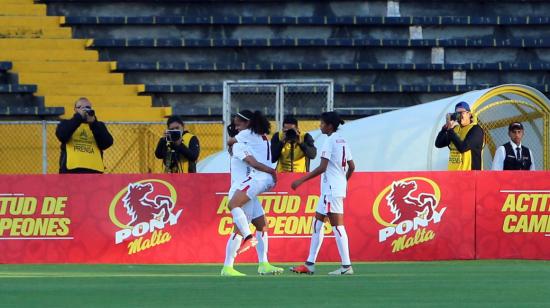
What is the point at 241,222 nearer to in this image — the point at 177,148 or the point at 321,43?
the point at 177,148

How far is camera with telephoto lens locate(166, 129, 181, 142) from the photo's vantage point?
63.8 ft

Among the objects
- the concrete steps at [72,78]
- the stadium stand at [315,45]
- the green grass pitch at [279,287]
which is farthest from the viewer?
the stadium stand at [315,45]

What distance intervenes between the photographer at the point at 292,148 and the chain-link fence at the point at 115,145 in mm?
3791

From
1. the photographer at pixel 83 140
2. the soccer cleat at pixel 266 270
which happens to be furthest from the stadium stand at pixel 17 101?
the soccer cleat at pixel 266 270

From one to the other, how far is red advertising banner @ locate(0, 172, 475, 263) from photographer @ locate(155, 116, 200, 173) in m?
0.83

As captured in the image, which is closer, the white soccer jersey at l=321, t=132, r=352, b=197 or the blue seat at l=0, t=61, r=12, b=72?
the white soccer jersey at l=321, t=132, r=352, b=197

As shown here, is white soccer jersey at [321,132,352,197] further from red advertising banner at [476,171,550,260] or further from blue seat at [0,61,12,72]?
blue seat at [0,61,12,72]

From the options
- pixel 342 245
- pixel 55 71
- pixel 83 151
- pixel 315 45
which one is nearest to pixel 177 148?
pixel 83 151

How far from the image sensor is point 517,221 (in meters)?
18.9

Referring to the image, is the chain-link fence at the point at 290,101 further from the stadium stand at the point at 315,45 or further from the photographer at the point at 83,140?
the photographer at the point at 83,140

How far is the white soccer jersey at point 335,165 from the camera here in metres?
15.6

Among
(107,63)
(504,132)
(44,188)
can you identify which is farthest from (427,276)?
(107,63)

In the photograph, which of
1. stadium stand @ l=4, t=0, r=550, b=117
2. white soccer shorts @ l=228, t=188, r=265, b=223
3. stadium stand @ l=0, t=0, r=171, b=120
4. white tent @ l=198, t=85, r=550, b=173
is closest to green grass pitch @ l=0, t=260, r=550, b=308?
white soccer shorts @ l=228, t=188, r=265, b=223

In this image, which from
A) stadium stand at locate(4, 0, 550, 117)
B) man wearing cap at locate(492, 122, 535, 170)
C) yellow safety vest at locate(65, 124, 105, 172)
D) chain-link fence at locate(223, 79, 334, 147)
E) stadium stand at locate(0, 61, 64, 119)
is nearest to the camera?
yellow safety vest at locate(65, 124, 105, 172)
